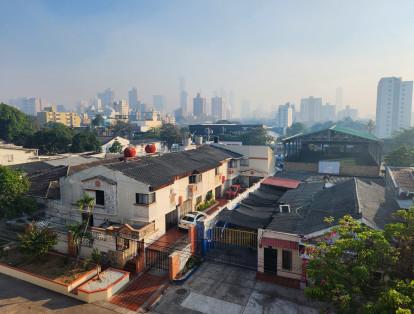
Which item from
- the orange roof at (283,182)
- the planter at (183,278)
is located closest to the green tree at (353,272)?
the planter at (183,278)

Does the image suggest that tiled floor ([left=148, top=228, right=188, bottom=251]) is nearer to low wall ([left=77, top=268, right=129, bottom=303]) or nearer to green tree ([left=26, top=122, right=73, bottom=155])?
low wall ([left=77, top=268, right=129, bottom=303])

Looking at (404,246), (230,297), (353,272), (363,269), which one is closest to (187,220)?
(230,297)

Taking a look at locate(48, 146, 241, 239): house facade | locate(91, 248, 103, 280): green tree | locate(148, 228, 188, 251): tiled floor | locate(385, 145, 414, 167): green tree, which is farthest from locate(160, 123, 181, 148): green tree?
locate(91, 248, 103, 280): green tree

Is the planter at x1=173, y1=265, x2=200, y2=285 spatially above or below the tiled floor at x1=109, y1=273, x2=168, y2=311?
above

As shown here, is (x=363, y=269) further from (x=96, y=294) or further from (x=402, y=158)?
(x=402, y=158)

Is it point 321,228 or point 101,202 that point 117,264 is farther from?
point 321,228

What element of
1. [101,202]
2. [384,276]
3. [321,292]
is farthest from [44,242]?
[384,276]

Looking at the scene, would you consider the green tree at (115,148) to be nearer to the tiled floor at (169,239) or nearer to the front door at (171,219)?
the front door at (171,219)
